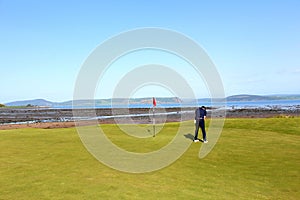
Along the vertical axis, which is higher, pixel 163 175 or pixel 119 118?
pixel 119 118

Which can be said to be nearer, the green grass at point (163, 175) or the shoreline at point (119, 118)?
the green grass at point (163, 175)

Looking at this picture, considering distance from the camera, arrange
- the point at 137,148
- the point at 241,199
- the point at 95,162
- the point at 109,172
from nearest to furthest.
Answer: the point at 241,199, the point at 109,172, the point at 95,162, the point at 137,148

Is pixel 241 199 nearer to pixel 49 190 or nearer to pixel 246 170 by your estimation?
pixel 246 170

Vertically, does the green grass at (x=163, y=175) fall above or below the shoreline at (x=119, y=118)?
below

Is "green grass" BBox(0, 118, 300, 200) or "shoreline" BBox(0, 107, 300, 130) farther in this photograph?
"shoreline" BBox(0, 107, 300, 130)

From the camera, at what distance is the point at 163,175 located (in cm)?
1143

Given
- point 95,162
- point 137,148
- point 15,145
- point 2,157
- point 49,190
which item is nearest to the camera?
point 49,190

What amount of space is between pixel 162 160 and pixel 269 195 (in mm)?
6235

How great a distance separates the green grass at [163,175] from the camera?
9000mm

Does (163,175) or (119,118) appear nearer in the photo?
(163,175)

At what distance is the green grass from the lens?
354 inches

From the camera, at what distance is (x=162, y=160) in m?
14.3

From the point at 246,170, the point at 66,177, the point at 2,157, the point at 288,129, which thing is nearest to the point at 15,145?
the point at 2,157

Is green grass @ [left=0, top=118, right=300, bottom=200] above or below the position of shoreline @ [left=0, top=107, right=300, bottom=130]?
below
